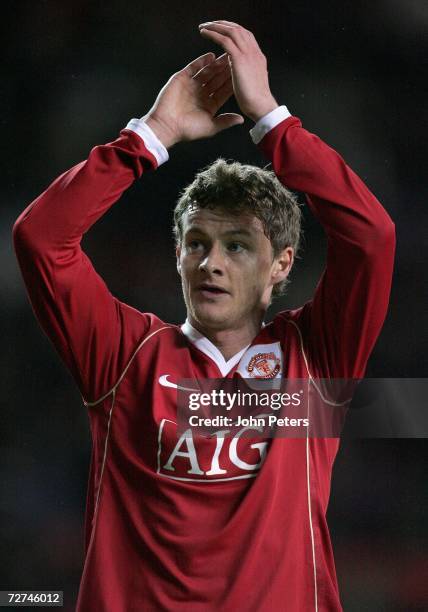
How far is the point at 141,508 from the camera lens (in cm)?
127

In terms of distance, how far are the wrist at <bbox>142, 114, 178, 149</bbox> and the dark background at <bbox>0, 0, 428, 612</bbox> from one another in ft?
4.26

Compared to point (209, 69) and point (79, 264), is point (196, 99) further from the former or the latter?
point (79, 264)

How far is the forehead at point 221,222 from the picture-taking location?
4.52ft

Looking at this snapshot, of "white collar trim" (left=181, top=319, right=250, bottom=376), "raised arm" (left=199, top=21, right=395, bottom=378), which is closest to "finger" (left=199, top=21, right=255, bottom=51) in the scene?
"raised arm" (left=199, top=21, right=395, bottom=378)

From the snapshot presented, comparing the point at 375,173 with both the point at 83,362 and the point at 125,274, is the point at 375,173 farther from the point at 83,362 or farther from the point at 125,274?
the point at 83,362

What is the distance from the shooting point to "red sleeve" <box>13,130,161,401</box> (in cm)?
124

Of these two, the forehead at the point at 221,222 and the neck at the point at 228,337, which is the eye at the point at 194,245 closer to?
the forehead at the point at 221,222

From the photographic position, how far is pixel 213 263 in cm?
134

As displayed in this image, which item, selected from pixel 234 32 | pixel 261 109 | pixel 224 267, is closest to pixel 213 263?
pixel 224 267

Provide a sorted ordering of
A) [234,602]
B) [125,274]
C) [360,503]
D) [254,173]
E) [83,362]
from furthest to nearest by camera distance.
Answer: [125,274], [360,503], [254,173], [83,362], [234,602]

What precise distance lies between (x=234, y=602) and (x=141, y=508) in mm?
190

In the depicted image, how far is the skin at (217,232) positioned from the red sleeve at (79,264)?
3.8 inches

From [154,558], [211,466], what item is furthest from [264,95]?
[154,558]

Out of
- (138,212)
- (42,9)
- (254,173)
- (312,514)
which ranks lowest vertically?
(312,514)
